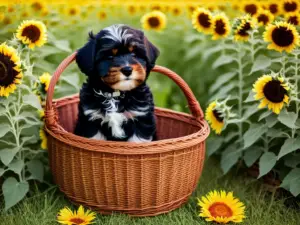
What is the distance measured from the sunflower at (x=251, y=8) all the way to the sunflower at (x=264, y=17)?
0.99 ft

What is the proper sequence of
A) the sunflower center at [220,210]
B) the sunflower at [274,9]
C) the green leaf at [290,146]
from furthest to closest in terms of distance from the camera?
1. the sunflower at [274,9]
2. the green leaf at [290,146]
3. the sunflower center at [220,210]

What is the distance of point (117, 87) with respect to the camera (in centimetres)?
333

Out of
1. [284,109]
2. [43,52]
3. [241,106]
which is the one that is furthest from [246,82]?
[43,52]

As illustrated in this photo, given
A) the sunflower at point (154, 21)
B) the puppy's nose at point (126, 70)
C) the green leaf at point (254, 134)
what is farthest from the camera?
the sunflower at point (154, 21)

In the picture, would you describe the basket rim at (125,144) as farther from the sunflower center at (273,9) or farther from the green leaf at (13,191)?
the sunflower center at (273,9)

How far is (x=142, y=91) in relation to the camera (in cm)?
365

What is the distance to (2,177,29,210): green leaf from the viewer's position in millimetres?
3697

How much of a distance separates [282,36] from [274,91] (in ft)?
1.71

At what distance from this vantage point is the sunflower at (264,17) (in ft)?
14.9

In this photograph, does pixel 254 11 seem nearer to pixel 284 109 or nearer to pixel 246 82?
pixel 246 82

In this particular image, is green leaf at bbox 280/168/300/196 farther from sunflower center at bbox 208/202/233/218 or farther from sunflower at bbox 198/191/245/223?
sunflower center at bbox 208/202/233/218

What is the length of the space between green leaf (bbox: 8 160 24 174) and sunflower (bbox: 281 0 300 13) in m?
2.85

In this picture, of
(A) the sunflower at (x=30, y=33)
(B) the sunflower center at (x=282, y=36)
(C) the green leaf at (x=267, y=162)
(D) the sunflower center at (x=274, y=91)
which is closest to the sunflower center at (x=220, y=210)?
(C) the green leaf at (x=267, y=162)

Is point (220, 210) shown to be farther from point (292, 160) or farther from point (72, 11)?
point (72, 11)
